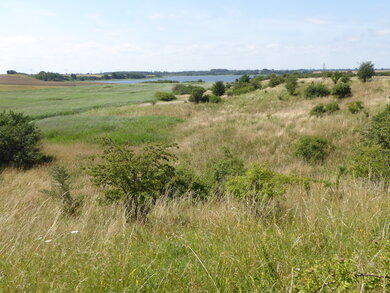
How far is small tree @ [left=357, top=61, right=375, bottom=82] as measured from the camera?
37.0 m

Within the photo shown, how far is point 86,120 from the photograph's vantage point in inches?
1332

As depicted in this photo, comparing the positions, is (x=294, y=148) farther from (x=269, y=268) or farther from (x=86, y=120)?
(x=86, y=120)

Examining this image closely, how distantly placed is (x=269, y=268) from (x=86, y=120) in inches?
1359

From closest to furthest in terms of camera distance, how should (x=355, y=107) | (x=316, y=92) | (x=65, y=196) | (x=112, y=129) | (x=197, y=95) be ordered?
(x=65, y=196) → (x=355, y=107) → (x=112, y=129) → (x=316, y=92) → (x=197, y=95)

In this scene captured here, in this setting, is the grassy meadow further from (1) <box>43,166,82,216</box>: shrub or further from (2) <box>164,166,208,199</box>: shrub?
(2) <box>164,166,208,199</box>: shrub

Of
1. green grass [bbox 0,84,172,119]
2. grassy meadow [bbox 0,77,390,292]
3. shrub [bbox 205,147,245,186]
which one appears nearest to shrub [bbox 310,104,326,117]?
shrub [bbox 205,147,245,186]

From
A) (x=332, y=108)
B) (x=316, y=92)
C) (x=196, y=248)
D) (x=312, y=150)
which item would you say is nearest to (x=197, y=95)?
(x=316, y=92)

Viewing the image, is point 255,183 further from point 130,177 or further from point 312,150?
point 312,150

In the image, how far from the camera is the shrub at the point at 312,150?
1506 cm

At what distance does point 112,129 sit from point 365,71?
33139 mm

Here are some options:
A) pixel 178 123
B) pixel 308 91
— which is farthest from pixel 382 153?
pixel 308 91

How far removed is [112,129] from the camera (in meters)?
29.3

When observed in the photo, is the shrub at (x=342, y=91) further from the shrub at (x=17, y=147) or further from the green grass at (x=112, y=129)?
the shrub at (x=17, y=147)

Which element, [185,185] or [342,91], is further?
[342,91]
